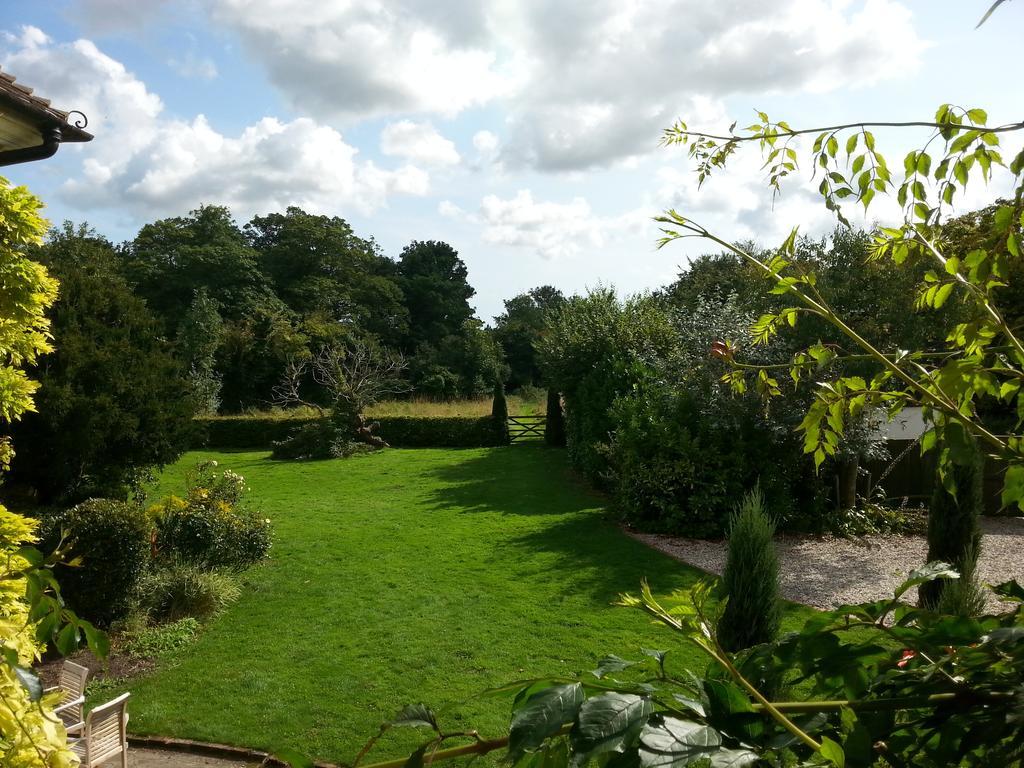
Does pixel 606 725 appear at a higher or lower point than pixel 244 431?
higher

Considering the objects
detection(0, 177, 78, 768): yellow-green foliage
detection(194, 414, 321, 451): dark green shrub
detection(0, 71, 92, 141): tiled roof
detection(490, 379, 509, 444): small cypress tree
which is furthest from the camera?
detection(194, 414, 321, 451): dark green shrub

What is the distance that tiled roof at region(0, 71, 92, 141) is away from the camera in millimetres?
4742

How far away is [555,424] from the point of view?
76.3ft

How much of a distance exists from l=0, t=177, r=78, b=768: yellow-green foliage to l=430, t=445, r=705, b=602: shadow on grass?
13.2 feet

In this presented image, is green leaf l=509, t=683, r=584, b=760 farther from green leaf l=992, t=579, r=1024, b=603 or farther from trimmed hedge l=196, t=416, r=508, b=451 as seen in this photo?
trimmed hedge l=196, t=416, r=508, b=451

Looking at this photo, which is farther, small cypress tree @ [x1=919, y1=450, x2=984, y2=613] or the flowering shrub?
the flowering shrub

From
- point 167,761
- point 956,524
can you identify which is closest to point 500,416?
point 956,524

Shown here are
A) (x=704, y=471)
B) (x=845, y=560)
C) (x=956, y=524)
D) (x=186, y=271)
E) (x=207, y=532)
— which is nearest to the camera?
(x=956, y=524)

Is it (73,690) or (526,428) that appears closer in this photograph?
(73,690)

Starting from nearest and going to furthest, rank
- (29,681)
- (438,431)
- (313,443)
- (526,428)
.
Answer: (29,681), (313,443), (438,431), (526,428)

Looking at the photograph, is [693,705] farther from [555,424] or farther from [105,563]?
[555,424]

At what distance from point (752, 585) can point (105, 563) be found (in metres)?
6.74

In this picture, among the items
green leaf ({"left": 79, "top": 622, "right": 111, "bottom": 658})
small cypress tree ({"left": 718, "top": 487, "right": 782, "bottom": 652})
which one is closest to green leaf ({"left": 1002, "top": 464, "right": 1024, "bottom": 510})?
green leaf ({"left": 79, "top": 622, "right": 111, "bottom": 658})

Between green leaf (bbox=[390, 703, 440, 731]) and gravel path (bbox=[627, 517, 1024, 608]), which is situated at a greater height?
green leaf (bbox=[390, 703, 440, 731])
